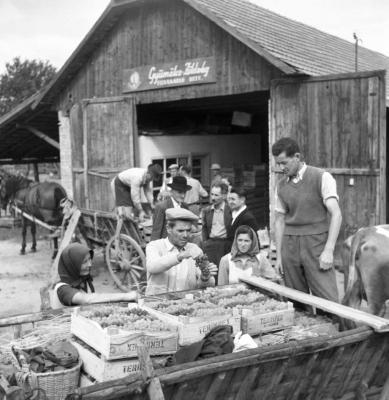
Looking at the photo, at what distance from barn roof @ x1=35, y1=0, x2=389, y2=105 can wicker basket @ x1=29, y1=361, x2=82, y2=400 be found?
6.48 meters

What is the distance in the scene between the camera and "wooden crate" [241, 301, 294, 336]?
3781mm

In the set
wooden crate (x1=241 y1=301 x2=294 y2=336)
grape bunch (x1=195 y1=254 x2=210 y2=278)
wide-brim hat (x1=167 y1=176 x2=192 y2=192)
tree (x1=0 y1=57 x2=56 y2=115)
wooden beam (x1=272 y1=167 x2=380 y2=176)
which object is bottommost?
wooden crate (x1=241 y1=301 x2=294 y2=336)

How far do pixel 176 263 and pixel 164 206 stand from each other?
2736 mm

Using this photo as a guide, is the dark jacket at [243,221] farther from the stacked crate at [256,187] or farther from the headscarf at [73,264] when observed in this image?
the stacked crate at [256,187]

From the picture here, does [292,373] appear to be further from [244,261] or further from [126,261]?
[126,261]

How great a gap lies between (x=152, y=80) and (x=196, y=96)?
119 cm

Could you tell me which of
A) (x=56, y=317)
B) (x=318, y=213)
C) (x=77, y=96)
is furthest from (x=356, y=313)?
(x=77, y=96)

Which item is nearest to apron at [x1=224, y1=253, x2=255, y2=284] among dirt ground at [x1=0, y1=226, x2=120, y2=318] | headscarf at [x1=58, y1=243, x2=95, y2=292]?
headscarf at [x1=58, y1=243, x2=95, y2=292]

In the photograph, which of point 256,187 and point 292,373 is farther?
point 256,187

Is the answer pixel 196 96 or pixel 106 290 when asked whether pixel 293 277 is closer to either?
pixel 106 290

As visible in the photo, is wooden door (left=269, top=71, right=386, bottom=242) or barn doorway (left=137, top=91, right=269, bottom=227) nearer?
wooden door (left=269, top=71, right=386, bottom=242)

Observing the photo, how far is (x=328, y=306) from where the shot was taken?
4.05m

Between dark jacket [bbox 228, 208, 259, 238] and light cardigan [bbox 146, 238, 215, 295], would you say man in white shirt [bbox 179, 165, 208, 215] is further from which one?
light cardigan [bbox 146, 238, 215, 295]

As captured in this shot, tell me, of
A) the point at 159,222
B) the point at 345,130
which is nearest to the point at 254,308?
the point at 159,222
